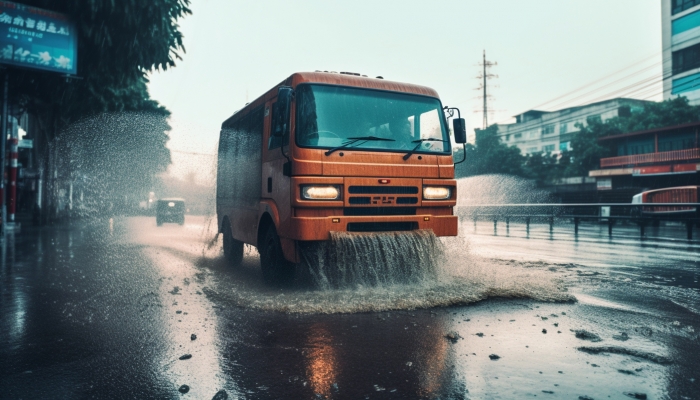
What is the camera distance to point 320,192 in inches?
251

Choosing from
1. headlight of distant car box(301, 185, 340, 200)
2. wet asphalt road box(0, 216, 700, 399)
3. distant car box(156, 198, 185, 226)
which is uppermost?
headlight of distant car box(301, 185, 340, 200)

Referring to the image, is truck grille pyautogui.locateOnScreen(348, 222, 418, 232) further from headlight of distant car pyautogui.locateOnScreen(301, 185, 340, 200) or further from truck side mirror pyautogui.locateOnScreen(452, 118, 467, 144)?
truck side mirror pyautogui.locateOnScreen(452, 118, 467, 144)

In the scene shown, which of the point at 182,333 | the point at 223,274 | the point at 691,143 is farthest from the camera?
the point at 691,143

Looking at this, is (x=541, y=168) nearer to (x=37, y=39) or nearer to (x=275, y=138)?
(x=37, y=39)

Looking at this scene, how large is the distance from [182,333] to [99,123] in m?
20.4

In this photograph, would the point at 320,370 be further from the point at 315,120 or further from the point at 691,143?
the point at 691,143

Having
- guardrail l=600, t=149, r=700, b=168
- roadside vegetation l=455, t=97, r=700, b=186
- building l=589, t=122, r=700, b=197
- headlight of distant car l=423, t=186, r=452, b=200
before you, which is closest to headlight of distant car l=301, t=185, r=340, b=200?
headlight of distant car l=423, t=186, r=452, b=200

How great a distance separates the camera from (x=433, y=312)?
550 centimetres

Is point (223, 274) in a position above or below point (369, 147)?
below

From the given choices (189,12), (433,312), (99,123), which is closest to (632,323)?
(433,312)

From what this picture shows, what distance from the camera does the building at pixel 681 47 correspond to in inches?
1650

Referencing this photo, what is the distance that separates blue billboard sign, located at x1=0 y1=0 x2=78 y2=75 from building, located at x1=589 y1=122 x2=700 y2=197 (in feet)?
95.5

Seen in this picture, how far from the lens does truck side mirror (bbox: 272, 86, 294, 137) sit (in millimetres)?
6508

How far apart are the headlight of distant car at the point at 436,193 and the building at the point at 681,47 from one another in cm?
4104
